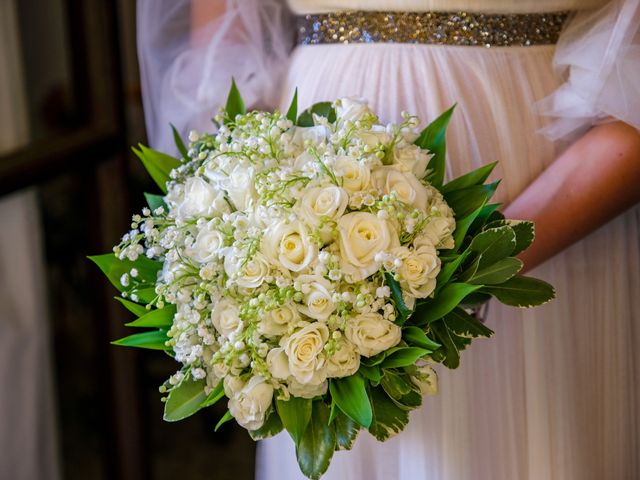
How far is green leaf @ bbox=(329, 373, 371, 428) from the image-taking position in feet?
2.46

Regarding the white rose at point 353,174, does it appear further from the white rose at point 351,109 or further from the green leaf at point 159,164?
the green leaf at point 159,164

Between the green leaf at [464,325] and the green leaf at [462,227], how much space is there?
0.27 ft

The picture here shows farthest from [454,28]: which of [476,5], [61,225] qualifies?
[61,225]

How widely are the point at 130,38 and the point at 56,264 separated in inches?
24.8

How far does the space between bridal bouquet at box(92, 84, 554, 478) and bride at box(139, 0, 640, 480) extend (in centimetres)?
19

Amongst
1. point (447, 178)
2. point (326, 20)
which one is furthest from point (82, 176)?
point (447, 178)

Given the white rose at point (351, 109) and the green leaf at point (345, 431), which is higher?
the white rose at point (351, 109)

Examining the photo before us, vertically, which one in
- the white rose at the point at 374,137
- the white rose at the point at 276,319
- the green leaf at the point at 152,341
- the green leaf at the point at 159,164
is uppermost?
the green leaf at the point at 159,164

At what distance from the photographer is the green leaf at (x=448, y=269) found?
0.77 m

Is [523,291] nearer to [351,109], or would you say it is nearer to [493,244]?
[493,244]

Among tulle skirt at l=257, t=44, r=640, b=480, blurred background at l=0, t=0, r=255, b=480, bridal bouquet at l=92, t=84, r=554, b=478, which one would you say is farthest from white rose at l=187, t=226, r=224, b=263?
blurred background at l=0, t=0, r=255, b=480

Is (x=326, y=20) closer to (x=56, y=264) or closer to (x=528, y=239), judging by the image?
(x=528, y=239)

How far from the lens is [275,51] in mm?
1212

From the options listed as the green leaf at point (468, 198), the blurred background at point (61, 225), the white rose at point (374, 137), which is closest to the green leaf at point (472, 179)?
the green leaf at point (468, 198)
